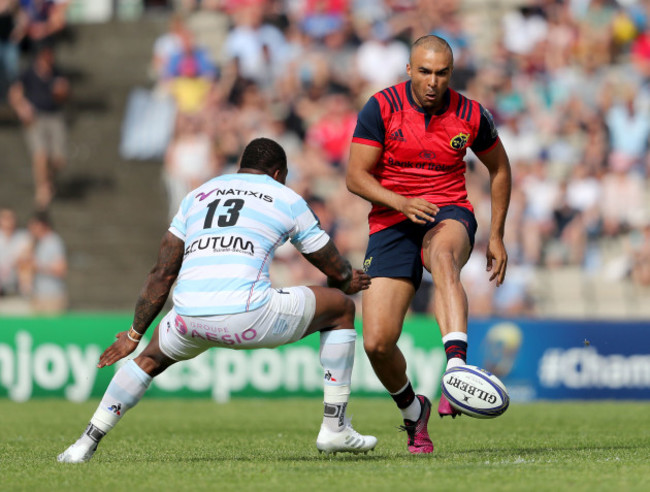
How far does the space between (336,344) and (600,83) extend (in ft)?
42.6

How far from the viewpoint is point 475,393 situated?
698 cm

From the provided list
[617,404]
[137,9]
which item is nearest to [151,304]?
[617,404]

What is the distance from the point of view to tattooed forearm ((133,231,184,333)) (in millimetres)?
7191

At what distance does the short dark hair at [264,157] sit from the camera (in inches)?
285

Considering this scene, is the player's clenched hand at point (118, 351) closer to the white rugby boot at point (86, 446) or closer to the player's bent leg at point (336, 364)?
the white rugby boot at point (86, 446)

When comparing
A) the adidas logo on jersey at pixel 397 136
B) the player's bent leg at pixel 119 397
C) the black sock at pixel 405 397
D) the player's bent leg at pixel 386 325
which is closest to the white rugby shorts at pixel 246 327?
the player's bent leg at pixel 119 397

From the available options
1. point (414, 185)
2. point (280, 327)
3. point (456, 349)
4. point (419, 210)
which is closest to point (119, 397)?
point (280, 327)

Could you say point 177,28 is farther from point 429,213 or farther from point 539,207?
point 429,213

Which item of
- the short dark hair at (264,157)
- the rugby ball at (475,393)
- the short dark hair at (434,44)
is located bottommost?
the rugby ball at (475,393)

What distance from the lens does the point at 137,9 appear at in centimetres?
2420

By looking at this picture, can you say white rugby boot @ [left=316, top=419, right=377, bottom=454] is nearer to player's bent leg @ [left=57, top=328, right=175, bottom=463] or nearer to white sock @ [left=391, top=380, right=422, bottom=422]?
white sock @ [left=391, top=380, right=422, bottom=422]

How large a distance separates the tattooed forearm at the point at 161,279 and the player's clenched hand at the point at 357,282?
1.06 meters

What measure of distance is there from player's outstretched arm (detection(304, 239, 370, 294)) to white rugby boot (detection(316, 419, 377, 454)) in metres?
0.89

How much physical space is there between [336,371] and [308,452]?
43.2 inches
